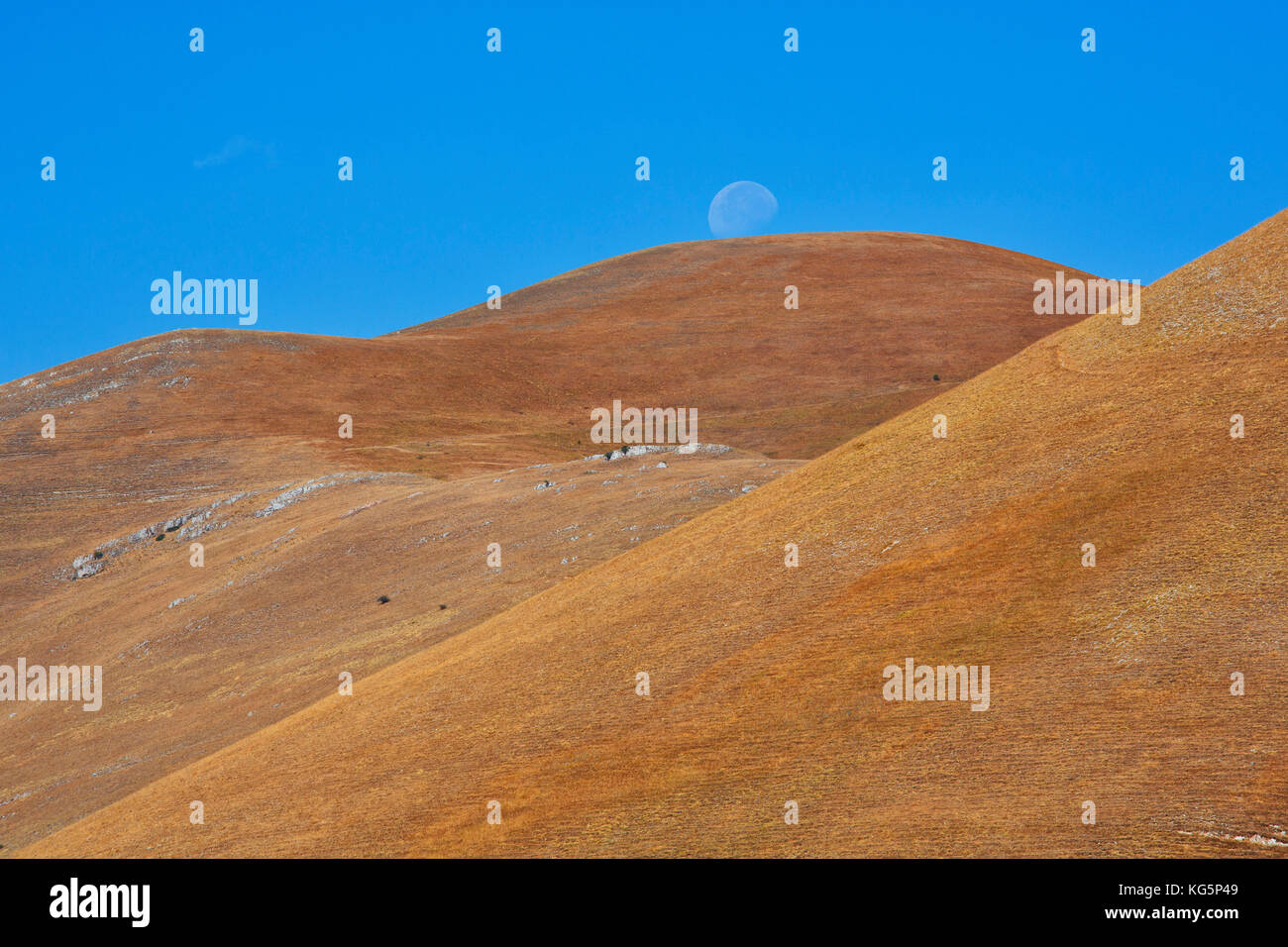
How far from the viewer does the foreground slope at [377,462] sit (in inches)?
1173

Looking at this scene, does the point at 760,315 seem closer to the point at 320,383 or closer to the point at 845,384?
the point at 845,384

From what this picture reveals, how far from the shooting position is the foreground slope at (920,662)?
1206cm

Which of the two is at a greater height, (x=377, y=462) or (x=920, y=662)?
(x=377, y=462)

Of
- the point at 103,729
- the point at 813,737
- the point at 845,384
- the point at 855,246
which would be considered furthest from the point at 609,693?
the point at 855,246

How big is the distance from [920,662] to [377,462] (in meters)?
48.5

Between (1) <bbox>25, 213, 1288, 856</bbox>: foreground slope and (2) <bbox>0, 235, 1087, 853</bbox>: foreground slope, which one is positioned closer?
(1) <bbox>25, 213, 1288, 856</bbox>: foreground slope

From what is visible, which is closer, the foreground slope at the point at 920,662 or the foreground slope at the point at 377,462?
the foreground slope at the point at 920,662

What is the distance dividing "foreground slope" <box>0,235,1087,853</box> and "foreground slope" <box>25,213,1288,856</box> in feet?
29.6

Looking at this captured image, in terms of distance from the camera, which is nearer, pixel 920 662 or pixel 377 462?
pixel 920 662

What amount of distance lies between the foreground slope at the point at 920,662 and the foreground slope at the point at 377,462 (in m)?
9.01

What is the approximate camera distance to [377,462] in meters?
58.9

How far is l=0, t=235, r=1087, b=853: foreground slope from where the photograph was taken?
29797 mm
